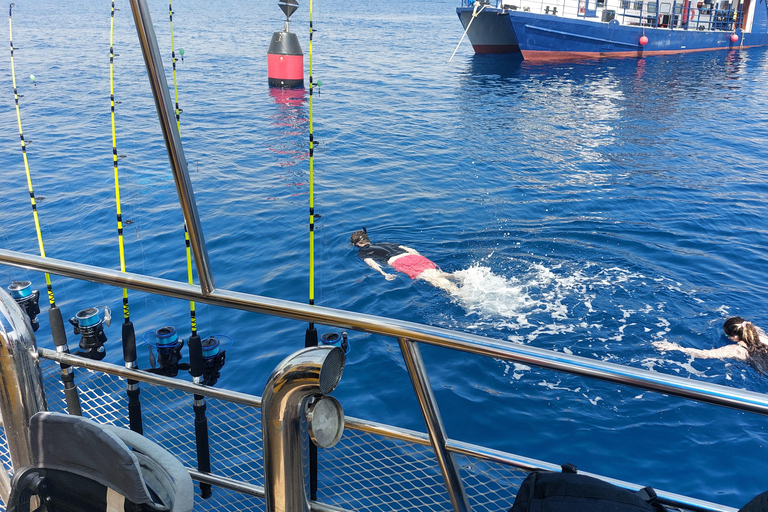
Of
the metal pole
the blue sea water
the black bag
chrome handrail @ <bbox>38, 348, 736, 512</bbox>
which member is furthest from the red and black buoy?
the black bag

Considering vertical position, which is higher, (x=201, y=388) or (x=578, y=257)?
(x=201, y=388)

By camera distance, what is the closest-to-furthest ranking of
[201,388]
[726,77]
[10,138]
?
[201,388] → [10,138] → [726,77]

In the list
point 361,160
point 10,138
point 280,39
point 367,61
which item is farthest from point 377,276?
point 367,61

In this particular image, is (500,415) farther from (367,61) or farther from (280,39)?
(367,61)

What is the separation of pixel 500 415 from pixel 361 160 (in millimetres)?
7456

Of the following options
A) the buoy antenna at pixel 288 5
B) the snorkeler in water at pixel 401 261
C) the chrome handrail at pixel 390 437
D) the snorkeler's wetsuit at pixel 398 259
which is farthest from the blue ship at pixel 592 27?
the chrome handrail at pixel 390 437

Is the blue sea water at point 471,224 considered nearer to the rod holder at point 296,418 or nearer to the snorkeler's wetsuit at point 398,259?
the snorkeler's wetsuit at point 398,259

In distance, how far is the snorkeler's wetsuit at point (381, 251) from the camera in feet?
23.0

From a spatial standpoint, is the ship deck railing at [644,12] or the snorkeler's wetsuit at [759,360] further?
the ship deck railing at [644,12]

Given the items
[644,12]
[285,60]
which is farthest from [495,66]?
[285,60]

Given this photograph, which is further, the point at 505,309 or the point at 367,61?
the point at 367,61

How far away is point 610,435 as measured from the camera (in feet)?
14.4

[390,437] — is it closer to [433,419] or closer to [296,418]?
[433,419]

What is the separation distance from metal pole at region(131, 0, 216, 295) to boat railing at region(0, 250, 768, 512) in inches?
3.9
